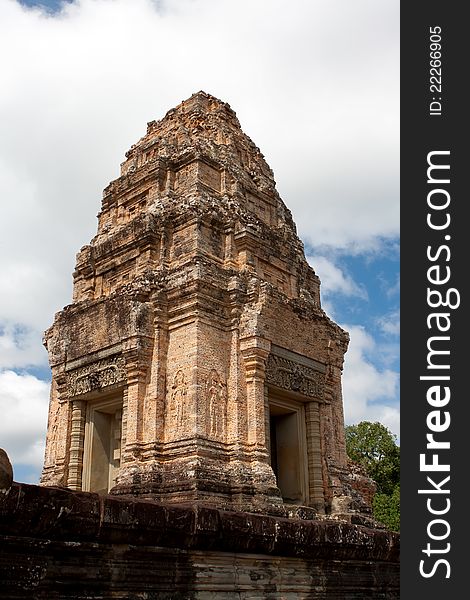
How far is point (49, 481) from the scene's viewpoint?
14.6 metres

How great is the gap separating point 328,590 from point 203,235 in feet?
32.3

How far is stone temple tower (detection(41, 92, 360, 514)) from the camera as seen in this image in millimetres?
12867

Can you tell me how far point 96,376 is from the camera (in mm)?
14719

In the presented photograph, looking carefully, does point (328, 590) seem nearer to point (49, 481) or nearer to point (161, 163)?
point (49, 481)

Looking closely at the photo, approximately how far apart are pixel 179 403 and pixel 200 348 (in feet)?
3.98

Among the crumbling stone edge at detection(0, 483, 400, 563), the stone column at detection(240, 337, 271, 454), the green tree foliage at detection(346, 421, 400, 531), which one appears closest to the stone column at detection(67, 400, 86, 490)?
the stone column at detection(240, 337, 271, 454)

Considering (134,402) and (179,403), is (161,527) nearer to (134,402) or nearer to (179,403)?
(179,403)

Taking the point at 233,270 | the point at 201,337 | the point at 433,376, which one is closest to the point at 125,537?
the point at 433,376

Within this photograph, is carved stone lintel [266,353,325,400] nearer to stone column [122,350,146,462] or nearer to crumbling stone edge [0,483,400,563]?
stone column [122,350,146,462]

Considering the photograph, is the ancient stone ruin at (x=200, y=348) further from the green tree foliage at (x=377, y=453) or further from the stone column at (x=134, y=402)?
the green tree foliage at (x=377, y=453)

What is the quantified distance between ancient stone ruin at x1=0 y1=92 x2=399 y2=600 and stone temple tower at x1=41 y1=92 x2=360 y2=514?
37 mm

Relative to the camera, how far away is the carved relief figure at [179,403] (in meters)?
12.9

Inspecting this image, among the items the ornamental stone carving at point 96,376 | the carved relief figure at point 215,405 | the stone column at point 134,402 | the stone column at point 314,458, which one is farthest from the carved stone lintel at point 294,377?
the ornamental stone carving at point 96,376

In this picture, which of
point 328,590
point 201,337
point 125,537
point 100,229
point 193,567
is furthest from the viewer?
point 100,229
